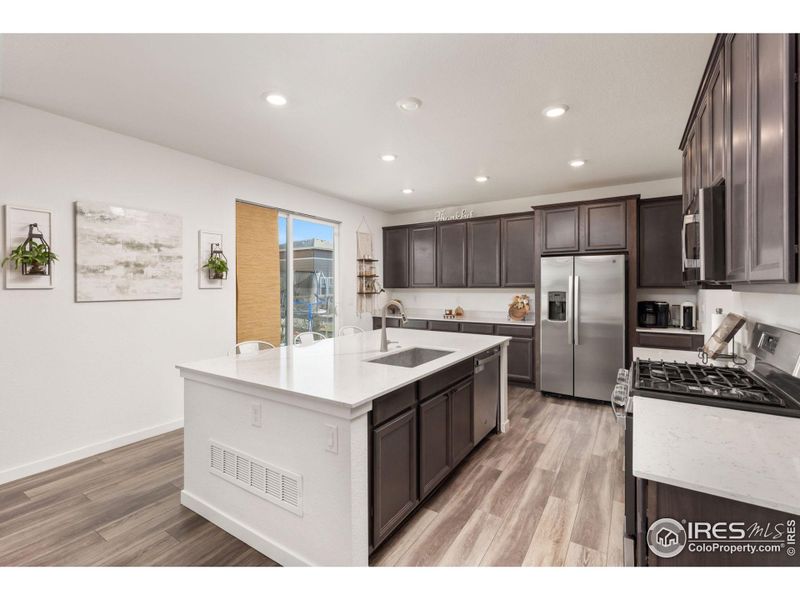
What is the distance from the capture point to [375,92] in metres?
2.46

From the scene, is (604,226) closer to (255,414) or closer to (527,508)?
(527,508)

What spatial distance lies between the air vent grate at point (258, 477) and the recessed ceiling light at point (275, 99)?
7.16 ft

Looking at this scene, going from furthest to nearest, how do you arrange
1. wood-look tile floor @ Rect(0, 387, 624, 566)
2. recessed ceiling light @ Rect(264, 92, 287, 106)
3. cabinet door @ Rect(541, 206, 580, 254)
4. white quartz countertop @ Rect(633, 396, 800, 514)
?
1. cabinet door @ Rect(541, 206, 580, 254)
2. recessed ceiling light @ Rect(264, 92, 287, 106)
3. wood-look tile floor @ Rect(0, 387, 624, 566)
4. white quartz countertop @ Rect(633, 396, 800, 514)

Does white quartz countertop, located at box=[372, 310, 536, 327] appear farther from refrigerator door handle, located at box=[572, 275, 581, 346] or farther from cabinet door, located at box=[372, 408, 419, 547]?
cabinet door, located at box=[372, 408, 419, 547]

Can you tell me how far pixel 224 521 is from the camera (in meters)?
2.09

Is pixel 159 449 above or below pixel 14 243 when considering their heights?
below

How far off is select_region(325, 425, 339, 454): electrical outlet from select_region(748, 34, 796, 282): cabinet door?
63.7 inches

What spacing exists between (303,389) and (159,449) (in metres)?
2.25

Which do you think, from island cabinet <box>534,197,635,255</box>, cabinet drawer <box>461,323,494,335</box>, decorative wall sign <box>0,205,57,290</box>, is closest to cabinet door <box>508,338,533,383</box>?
cabinet drawer <box>461,323,494,335</box>

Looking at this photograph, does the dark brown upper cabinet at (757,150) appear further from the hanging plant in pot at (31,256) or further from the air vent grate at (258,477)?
the hanging plant in pot at (31,256)

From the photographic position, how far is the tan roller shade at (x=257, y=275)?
4.21 m

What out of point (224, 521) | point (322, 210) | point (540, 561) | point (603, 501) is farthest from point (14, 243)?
point (603, 501)

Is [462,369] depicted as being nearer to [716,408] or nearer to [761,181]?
[716,408]

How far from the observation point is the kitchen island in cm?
167
